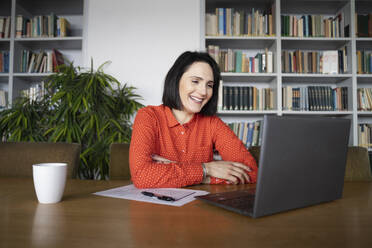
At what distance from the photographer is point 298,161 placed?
0.55 meters

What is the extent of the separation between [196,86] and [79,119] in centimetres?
138

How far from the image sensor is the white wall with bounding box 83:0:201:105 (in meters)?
2.68

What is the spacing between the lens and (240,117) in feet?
9.76

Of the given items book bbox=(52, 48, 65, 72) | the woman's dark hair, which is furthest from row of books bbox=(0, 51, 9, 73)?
the woman's dark hair

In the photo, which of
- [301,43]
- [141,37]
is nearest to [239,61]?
[301,43]

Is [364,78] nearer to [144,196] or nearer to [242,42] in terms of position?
[242,42]

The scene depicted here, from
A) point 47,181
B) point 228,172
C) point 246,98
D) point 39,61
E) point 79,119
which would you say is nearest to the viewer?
point 47,181

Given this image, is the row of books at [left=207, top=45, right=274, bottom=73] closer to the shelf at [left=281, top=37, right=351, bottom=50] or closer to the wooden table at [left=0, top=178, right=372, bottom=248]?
the shelf at [left=281, top=37, right=351, bottom=50]

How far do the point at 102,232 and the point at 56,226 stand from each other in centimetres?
10

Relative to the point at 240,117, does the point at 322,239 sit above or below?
below

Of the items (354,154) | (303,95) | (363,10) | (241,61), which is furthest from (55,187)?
(363,10)

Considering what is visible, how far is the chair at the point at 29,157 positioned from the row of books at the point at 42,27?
1983 millimetres

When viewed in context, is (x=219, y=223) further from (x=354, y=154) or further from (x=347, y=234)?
(x=354, y=154)

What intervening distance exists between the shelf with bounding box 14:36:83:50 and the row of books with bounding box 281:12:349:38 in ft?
7.18
